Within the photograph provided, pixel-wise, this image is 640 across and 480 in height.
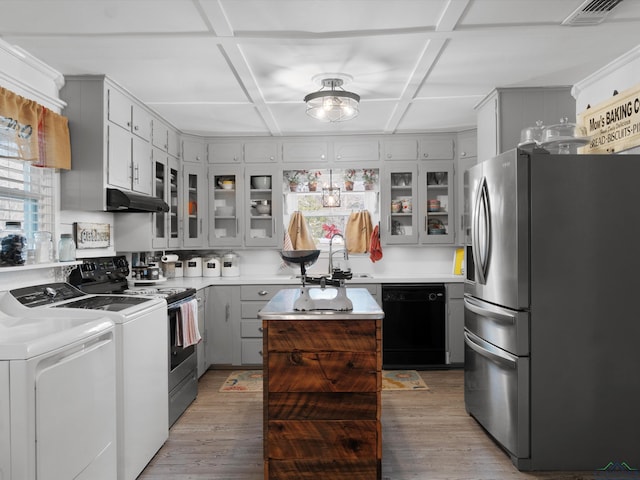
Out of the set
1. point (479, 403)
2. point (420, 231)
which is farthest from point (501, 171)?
point (420, 231)

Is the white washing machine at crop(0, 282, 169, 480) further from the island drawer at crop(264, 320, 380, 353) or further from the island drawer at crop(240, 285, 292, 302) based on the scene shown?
the island drawer at crop(240, 285, 292, 302)

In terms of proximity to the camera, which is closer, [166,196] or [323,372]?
[323,372]

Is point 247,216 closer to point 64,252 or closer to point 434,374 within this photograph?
point 64,252

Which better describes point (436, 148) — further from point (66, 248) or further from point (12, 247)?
point (12, 247)

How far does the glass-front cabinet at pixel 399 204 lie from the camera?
506cm

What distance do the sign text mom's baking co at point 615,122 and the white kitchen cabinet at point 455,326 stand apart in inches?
75.3

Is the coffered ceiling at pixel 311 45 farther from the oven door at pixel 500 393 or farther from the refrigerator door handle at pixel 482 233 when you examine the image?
the oven door at pixel 500 393

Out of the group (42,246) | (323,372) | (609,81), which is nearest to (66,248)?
(42,246)

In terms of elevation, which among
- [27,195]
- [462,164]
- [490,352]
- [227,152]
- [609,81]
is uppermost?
[609,81]

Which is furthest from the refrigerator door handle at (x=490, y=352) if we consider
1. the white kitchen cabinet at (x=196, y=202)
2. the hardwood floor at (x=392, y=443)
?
the white kitchen cabinet at (x=196, y=202)

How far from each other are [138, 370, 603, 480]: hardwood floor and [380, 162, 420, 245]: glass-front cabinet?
1754 millimetres

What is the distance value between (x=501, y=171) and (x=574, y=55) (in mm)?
960

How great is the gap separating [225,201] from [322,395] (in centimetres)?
327

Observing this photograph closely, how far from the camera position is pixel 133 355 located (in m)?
2.54
